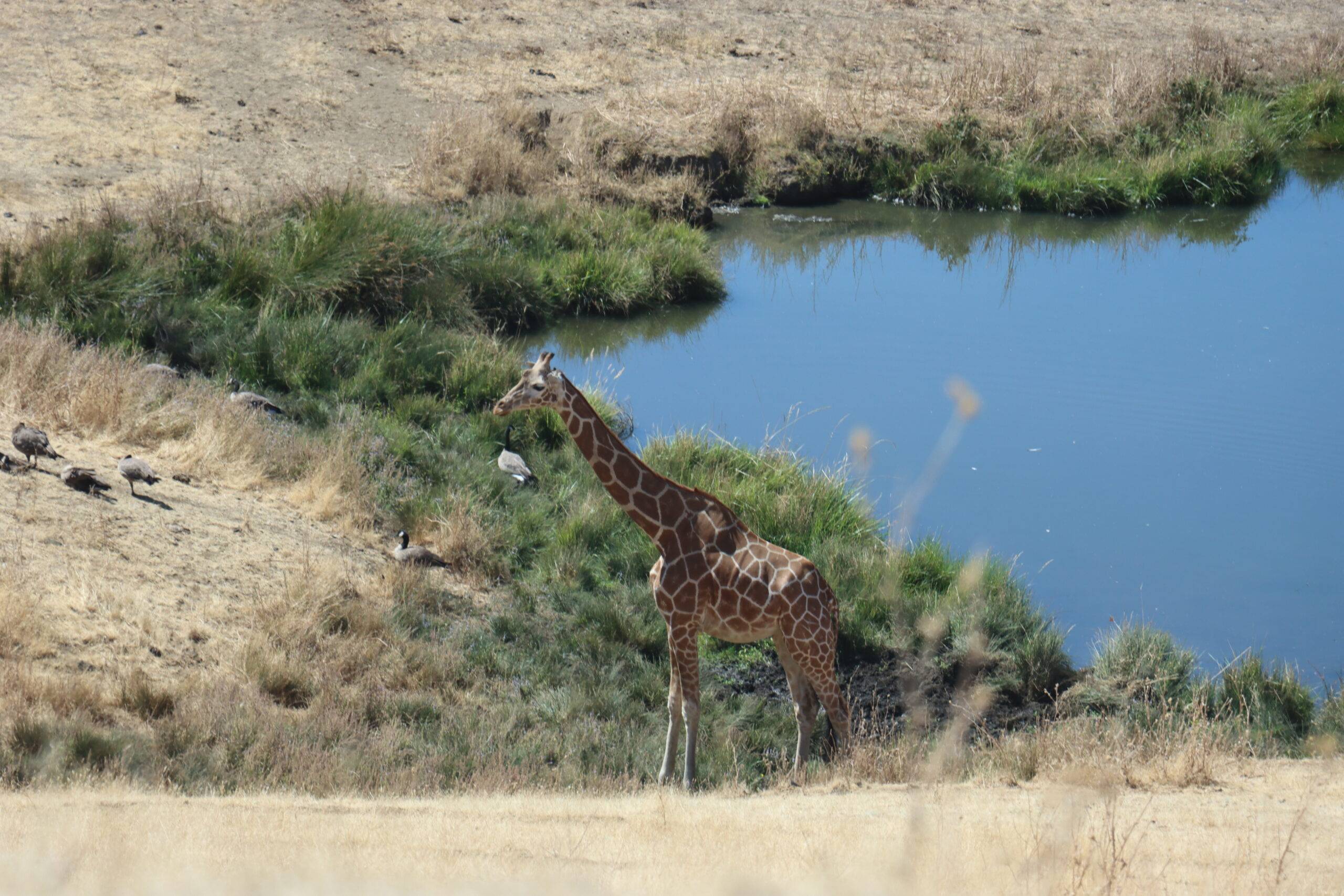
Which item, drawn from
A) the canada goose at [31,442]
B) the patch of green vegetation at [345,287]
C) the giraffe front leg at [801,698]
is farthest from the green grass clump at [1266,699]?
the canada goose at [31,442]

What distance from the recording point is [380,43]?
1081 inches

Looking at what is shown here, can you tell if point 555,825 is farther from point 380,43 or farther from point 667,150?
point 380,43

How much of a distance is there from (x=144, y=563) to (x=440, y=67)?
18.2 m

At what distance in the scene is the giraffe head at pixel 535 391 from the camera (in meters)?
9.03

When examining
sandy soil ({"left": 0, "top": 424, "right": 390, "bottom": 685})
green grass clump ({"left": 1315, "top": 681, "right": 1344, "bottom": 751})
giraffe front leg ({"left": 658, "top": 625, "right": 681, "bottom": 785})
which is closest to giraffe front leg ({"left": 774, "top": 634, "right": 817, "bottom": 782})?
giraffe front leg ({"left": 658, "top": 625, "right": 681, "bottom": 785})

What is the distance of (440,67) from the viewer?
26.9 metres

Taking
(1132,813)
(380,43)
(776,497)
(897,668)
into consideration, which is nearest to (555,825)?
(1132,813)

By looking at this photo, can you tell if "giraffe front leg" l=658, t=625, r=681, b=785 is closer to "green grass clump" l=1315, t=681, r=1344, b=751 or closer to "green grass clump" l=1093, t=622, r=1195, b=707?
"green grass clump" l=1093, t=622, r=1195, b=707

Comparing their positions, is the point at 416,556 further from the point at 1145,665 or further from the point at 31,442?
the point at 1145,665

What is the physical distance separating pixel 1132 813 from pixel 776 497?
22.5 ft

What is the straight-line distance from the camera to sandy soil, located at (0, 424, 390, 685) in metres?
9.56

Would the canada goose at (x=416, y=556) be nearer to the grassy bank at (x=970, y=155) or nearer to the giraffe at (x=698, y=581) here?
the giraffe at (x=698, y=581)

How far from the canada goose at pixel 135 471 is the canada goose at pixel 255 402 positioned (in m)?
2.42

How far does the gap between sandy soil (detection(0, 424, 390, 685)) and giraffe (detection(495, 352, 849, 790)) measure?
10.4 feet
